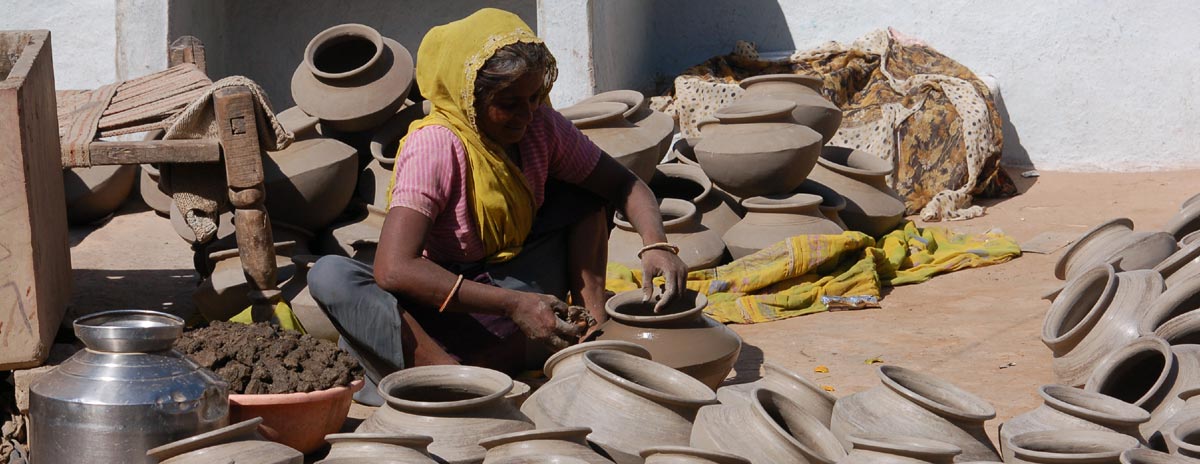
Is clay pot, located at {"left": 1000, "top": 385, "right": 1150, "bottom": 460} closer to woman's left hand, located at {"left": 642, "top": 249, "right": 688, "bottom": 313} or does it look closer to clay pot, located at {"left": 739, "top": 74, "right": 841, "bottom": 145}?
woman's left hand, located at {"left": 642, "top": 249, "right": 688, "bottom": 313}

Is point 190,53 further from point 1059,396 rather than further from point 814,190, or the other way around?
point 1059,396

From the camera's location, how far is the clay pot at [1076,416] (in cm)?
288

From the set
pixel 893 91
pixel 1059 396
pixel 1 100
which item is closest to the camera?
pixel 1059 396

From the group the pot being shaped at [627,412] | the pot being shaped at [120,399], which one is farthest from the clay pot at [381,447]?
the pot being shaped at [120,399]

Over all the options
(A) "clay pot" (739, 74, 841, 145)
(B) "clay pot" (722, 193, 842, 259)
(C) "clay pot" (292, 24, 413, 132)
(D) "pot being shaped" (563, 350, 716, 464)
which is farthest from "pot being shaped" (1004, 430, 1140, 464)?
(A) "clay pot" (739, 74, 841, 145)

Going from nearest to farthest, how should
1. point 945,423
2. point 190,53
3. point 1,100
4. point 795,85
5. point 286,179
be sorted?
point 945,423
point 1,100
point 286,179
point 190,53
point 795,85

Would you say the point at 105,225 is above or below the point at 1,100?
below

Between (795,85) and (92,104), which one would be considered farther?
(795,85)

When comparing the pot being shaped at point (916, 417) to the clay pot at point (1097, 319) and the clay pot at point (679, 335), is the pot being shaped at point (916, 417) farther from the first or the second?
the clay pot at point (1097, 319)

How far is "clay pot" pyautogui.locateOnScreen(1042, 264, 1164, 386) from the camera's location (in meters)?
3.86

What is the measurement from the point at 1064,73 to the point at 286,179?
6.67m

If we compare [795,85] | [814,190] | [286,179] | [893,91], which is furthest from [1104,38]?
[286,179]

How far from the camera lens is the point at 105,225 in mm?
7547

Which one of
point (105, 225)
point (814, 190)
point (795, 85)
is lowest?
point (105, 225)
